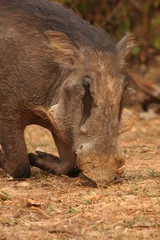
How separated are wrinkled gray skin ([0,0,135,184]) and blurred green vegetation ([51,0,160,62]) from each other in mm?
5246

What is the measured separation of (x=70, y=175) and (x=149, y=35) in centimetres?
660

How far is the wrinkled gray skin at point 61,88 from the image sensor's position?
186 inches

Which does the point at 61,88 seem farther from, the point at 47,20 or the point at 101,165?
the point at 101,165

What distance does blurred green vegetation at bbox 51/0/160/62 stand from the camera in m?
11.0

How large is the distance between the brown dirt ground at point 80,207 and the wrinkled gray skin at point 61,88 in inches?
9.1

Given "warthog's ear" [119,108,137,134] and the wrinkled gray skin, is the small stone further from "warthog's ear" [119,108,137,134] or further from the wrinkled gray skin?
"warthog's ear" [119,108,137,134]

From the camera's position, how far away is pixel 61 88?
5098mm

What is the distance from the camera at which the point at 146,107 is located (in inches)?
399

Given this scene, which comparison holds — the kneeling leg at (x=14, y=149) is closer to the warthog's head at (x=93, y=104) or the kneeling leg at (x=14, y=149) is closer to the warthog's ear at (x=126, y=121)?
the warthog's head at (x=93, y=104)

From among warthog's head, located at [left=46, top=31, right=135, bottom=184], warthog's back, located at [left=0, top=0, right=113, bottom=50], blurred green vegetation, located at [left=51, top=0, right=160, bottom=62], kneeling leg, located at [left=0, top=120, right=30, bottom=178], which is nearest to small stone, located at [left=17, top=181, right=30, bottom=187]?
kneeling leg, located at [left=0, top=120, right=30, bottom=178]

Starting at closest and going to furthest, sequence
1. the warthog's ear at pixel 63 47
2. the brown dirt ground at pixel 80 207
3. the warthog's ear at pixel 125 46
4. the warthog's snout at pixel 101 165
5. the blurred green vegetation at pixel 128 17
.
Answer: the brown dirt ground at pixel 80 207 < the warthog's snout at pixel 101 165 < the warthog's ear at pixel 63 47 < the warthog's ear at pixel 125 46 < the blurred green vegetation at pixel 128 17

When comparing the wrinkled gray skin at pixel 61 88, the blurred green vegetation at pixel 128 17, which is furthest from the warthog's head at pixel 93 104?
the blurred green vegetation at pixel 128 17

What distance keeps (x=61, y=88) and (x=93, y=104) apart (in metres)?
0.43

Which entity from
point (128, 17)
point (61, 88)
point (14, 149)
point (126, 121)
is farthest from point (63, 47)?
point (128, 17)
